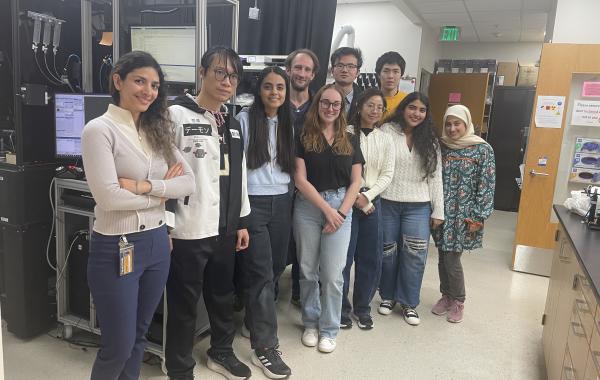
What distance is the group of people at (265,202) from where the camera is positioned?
57.9 inches

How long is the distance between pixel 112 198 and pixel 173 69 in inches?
58.5

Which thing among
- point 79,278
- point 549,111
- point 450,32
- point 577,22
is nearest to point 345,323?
point 79,278

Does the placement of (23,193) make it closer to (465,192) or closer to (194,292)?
(194,292)

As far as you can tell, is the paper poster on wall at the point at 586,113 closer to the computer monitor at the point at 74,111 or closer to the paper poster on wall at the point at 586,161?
the paper poster on wall at the point at 586,161

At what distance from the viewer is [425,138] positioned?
261cm

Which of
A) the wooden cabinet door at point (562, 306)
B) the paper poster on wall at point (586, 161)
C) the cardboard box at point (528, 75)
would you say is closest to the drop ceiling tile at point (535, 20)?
the cardboard box at point (528, 75)

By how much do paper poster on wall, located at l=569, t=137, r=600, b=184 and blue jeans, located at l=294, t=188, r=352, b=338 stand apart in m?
2.50

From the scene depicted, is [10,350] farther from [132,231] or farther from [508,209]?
[508,209]

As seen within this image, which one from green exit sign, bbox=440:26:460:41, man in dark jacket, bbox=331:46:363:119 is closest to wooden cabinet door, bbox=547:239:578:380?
man in dark jacket, bbox=331:46:363:119

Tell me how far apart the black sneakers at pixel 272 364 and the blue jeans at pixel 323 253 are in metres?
0.36

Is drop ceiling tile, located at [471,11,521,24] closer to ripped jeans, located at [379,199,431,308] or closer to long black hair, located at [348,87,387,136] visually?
long black hair, located at [348,87,387,136]

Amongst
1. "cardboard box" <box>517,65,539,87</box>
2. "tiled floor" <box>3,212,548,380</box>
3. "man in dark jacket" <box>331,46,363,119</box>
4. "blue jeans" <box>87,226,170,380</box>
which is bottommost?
"tiled floor" <box>3,212,548,380</box>

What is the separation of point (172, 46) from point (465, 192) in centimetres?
203

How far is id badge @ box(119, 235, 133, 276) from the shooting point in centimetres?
143
